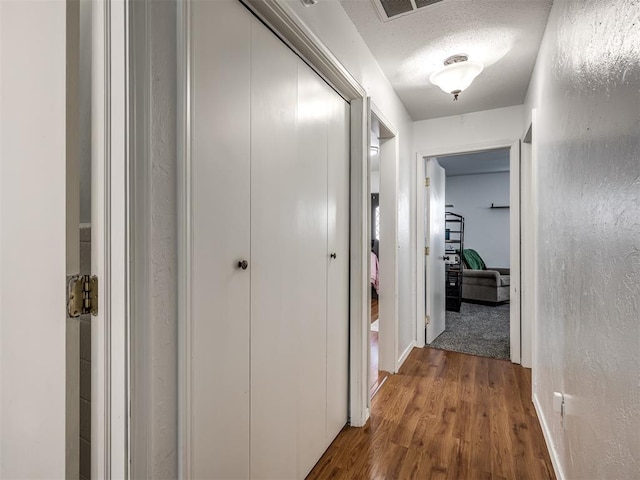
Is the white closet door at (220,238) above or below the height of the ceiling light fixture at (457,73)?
below

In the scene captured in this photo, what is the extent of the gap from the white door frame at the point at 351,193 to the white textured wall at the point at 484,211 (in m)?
5.27

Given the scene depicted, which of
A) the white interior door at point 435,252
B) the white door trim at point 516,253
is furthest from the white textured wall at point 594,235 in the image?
the white interior door at point 435,252

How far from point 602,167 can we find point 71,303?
1.50 m

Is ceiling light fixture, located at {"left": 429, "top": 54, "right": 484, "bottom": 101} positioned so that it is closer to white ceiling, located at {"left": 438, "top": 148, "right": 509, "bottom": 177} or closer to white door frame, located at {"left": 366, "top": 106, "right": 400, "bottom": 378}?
white door frame, located at {"left": 366, "top": 106, "right": 400, "bottom": 378}

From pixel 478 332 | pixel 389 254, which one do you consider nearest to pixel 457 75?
pixel 389 254

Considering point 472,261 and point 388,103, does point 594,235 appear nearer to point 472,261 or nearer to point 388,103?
point 388,103

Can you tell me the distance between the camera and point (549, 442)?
5.70 ft

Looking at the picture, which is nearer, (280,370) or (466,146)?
(280,370)

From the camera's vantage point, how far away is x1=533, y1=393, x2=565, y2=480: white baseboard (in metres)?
1.52

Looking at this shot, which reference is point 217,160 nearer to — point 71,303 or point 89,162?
point 89,162
